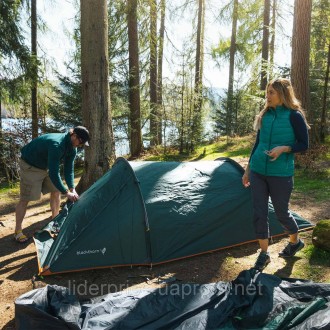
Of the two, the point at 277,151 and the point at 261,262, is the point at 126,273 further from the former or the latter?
the point at 277,151

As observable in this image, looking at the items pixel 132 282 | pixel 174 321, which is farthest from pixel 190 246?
pixel 174 321

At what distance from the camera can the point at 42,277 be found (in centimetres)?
386

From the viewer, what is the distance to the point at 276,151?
349 cm

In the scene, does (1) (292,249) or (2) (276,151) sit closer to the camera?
(2) (276,151)

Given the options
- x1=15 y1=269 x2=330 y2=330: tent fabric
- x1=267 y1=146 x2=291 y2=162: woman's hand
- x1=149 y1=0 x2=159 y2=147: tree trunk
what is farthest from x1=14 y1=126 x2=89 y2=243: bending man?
x1=149 y1=0 x2=159 y2=147: tree trunk

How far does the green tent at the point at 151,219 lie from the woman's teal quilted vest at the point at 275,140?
960 millimetres

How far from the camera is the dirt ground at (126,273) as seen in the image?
144 inches

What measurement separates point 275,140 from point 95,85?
3.63 m

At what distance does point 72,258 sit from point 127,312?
130cm

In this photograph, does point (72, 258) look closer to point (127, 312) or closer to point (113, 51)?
point (127, 312)

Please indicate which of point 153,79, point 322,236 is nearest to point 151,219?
point 322,236

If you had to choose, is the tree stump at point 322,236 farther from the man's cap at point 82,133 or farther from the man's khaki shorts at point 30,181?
the man's khaki shorts at point 30,181

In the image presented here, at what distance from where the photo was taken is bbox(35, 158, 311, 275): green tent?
397cm

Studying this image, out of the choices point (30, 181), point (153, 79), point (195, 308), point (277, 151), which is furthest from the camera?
point (153, 79)
